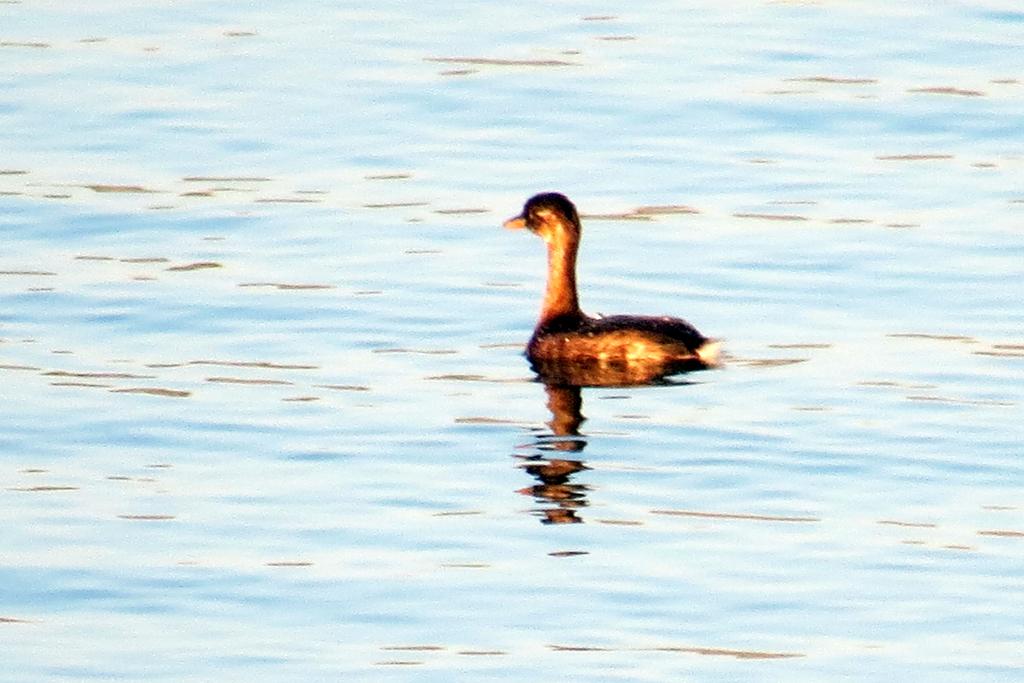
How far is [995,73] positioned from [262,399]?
1090 cm

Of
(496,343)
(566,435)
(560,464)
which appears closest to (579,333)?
(496,343)

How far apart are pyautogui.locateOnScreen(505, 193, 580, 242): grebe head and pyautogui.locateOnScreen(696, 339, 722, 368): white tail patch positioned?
1.69 metres

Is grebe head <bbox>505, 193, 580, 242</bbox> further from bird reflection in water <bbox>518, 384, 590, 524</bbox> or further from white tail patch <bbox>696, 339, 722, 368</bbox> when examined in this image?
bird reflection in water <bbox>518, 384, 590, 524</bbox>

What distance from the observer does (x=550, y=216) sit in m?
17.8

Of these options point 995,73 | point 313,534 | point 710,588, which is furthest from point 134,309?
A: point 995,73

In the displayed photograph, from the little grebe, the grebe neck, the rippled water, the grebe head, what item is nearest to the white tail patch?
the little grebe

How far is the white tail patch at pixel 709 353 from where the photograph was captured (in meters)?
16.5

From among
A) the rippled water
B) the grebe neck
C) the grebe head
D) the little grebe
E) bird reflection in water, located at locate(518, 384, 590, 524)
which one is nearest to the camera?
the rippled water

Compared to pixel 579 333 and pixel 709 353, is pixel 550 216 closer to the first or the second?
pixel 579 333

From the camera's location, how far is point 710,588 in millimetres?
12086

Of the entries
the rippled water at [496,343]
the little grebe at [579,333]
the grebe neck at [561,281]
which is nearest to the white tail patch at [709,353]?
the little grebe at [579,333]

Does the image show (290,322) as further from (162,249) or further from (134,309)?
(162,249)

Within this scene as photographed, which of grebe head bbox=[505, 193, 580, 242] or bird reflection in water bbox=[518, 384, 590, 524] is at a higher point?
grebe head bbox=[505, 193, 580, 242]

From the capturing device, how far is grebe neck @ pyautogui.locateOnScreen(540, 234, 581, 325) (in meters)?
17.4
